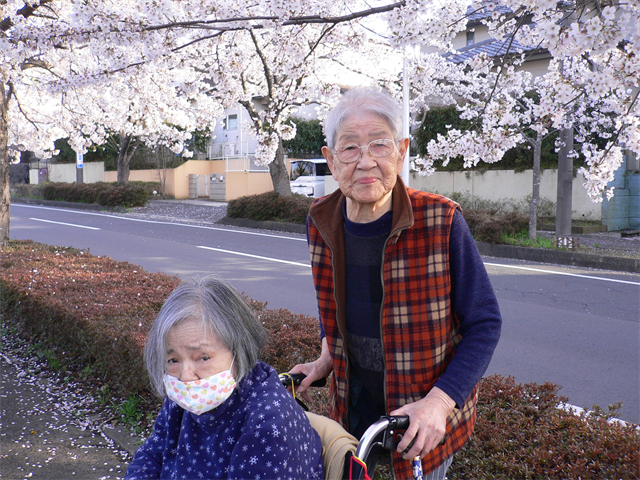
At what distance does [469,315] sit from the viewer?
1.78m

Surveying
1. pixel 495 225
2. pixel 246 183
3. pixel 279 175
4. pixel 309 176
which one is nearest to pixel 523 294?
pixel 495 225

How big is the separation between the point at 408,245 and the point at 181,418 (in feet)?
3.26

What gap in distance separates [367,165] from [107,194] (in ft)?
80.1

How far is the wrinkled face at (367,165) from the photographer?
1828mm

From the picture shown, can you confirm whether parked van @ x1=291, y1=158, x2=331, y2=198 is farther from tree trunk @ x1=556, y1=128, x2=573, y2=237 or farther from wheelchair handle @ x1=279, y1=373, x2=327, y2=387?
wheelchair handle @ x1=279, y1=373, x2=327, y2=387

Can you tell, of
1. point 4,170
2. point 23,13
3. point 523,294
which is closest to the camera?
point 523,294

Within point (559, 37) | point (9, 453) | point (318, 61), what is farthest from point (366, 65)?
point (9, 453)

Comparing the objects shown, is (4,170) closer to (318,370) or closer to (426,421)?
(318,370)

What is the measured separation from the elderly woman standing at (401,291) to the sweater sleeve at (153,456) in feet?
2.13

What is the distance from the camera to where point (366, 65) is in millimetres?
18609

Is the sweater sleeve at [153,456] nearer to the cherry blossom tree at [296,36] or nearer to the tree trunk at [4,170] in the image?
the cherry blossom tree at [296,36]

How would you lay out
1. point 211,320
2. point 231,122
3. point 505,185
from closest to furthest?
point 211,320 < point 505,185 < point 231,122

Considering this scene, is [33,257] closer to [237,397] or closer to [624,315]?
[237,397]

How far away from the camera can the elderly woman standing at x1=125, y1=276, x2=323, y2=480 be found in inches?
67.8
